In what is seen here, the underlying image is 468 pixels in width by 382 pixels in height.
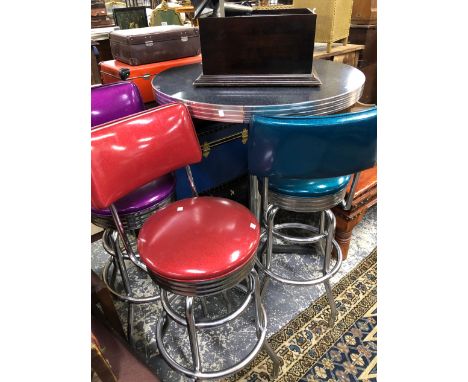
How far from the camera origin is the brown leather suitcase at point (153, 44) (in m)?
1.68

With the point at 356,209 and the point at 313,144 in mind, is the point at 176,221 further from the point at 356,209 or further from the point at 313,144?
the point at 356,209

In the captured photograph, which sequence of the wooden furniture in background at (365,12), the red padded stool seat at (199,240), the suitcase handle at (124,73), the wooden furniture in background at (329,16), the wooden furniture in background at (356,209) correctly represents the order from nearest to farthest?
1. the red padded stool seat at (199,240)
2. the suitcase handle at (124,73)
3. the wooden furniture in background at (356,209)
4. the wooden furniture in background at (329,16)
5. the wooden furniture in background at (365,12)

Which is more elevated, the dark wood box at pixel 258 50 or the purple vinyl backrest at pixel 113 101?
the dark wood box at pixel 258 50

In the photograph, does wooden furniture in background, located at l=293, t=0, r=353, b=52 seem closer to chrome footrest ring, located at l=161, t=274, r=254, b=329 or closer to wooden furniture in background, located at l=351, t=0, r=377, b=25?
wooden furniture in background, located at l=351, t=0, r=377, b=25

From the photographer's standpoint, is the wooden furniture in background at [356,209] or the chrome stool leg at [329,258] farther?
the wooden furniture in background at [356,209]

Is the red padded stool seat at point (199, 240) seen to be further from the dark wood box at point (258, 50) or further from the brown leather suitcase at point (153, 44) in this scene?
the brown leather suitcase at point (153, 44)

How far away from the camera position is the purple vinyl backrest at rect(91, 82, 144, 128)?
4.70 feet

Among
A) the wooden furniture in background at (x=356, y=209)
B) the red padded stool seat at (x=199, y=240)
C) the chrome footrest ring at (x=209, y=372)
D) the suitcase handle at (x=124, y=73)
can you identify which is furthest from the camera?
the wooden furniture in background at (x=356, y=209)

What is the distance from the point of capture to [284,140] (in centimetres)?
99

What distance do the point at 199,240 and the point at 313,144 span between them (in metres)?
0.48

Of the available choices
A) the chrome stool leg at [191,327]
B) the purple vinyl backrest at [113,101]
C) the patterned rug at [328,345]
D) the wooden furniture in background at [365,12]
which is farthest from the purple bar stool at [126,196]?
the wooden furniture in background at [365,12]

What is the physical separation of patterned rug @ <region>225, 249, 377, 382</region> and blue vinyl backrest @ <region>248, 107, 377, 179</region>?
957mm

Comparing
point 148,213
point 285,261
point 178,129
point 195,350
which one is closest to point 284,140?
point 178,129

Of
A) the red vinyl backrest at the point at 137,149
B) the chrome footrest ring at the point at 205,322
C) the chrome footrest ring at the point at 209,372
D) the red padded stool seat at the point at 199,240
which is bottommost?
the chrome footrest ring at the point at 209,372
